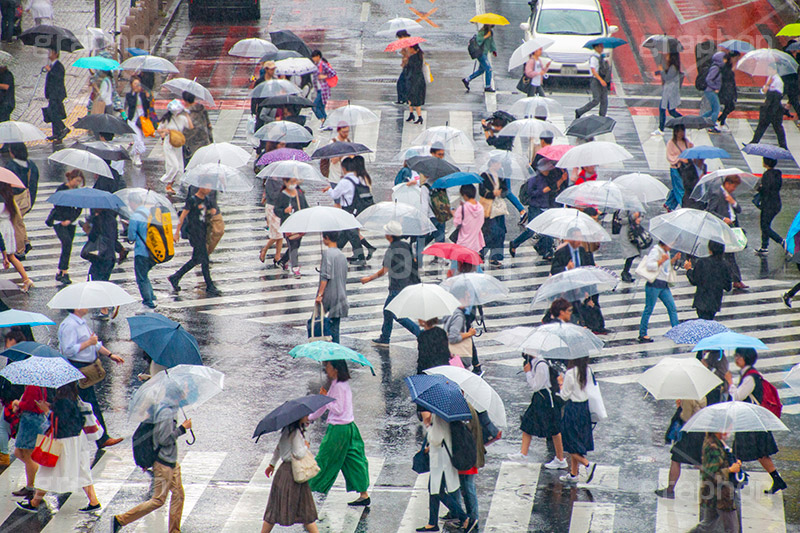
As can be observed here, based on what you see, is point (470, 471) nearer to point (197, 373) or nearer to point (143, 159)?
point (197, 373)

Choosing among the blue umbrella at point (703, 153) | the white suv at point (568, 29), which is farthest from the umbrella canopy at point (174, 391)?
the white suv at point (568, 29)

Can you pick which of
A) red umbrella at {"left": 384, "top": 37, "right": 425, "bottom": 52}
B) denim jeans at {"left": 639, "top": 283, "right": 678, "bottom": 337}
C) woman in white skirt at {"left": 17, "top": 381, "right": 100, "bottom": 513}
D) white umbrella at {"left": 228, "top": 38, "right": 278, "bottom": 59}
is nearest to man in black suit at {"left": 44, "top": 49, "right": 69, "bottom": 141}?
white umbrella at {"left": 228, "top": 38, "right": 278, "bottom": 59}

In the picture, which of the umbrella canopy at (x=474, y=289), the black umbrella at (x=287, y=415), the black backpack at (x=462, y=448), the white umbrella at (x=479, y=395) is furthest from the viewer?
the umbrella canopy at (x=474, y=289)

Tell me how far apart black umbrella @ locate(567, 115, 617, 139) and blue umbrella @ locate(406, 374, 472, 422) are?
31.7ft

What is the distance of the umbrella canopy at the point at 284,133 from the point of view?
17.9 metres

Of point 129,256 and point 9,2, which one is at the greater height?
point 9,2

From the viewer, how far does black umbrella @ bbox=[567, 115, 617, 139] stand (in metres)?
18.4

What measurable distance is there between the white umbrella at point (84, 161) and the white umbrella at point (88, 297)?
4.29m

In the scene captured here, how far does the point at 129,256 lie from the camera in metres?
17.6

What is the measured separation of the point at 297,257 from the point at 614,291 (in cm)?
481

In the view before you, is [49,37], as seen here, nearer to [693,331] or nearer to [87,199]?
[87,199]

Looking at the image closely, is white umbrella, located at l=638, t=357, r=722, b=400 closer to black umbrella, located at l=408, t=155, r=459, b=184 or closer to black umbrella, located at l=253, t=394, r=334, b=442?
black umbrella, located at l=253, t=394, r=334, b=442

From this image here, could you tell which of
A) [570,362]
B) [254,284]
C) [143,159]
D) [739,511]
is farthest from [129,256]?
[739,511]

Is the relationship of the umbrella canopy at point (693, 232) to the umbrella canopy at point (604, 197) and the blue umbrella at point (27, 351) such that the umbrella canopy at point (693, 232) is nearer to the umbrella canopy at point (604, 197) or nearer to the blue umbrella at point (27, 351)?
the umbrella canopy at point (604, 197)
